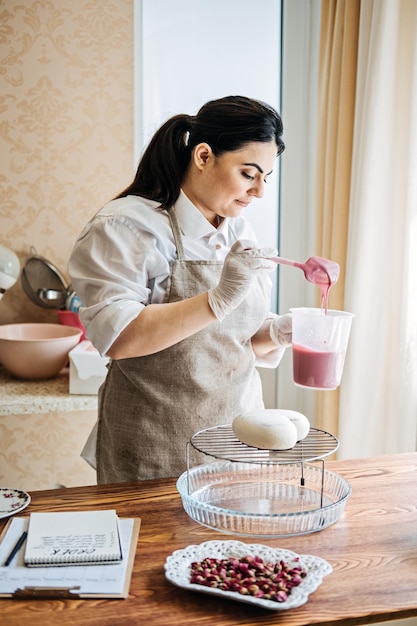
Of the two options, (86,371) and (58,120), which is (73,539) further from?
(58,120)

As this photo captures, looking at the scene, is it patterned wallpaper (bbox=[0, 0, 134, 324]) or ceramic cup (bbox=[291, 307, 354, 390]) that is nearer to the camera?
ceramic cup (bbox=[291, 307, 354, 390])

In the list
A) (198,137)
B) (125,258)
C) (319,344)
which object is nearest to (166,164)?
(198,137)

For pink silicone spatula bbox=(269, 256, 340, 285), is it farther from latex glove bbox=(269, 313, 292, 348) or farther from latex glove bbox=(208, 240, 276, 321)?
latex glove bbox=(269, 313, 292, 348)

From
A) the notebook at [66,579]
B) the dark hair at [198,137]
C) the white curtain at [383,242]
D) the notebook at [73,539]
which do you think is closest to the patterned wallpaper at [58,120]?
the white curtain at [383,242]

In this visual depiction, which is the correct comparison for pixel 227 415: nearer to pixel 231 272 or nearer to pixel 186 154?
pixel 231 272

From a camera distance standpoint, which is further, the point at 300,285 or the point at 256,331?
the point at 300,285

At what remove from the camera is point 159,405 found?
1.78 metres

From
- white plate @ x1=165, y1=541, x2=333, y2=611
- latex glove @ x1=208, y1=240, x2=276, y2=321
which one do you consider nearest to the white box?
latex glove @ x1=208, y1=240, x2=276, y2=321

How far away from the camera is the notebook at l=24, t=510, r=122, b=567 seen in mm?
1196

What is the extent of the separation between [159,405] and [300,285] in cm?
189

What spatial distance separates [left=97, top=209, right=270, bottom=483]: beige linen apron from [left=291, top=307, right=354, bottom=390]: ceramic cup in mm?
308

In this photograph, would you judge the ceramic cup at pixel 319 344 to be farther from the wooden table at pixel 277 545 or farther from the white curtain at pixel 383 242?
the white curtain at pixel 383 242

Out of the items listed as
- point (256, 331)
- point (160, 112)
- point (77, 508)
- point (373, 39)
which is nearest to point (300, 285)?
point (160, 112)

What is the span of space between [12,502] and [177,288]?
0.65 metres
